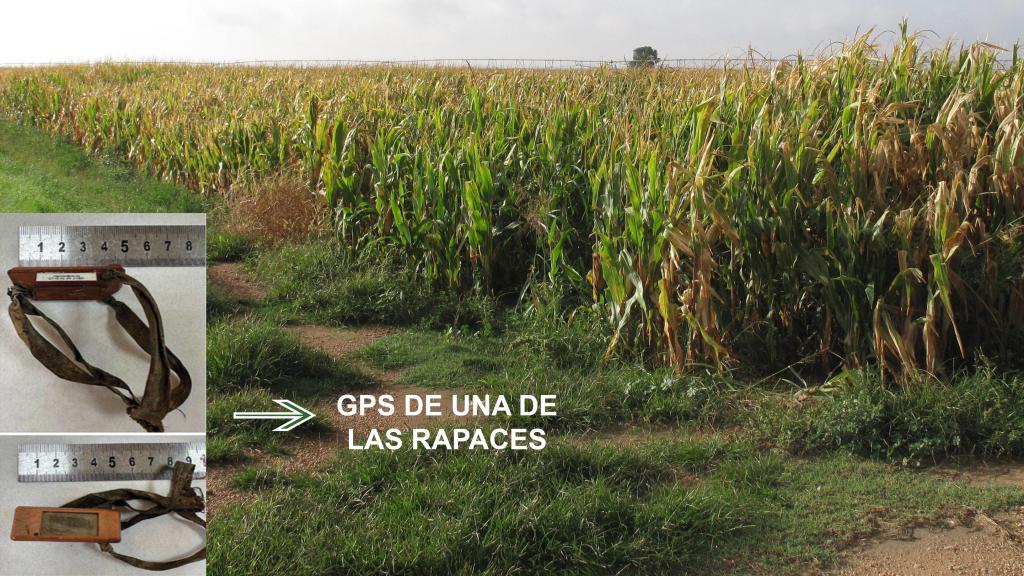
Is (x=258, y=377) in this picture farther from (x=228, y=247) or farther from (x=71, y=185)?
(x=71, y=185)

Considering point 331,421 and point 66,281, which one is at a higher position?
point 66,281

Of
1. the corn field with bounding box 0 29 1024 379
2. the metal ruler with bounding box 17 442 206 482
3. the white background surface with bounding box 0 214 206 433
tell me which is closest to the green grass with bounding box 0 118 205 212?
the corn field with bounding box 0 29 1024 379

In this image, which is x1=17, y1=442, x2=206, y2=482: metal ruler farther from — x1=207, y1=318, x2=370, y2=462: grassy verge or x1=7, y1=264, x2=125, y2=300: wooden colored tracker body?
x1=207, y1=318, x2=370, y2=462: grassy verge

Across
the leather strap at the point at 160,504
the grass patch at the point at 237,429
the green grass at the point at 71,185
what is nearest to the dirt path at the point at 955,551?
the leather strap at the point at 160,504

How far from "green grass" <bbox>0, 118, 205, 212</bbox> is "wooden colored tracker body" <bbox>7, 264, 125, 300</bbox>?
22.4 ft

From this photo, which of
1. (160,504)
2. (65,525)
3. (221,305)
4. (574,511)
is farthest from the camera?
(221,305)

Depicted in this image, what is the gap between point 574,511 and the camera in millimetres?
3482

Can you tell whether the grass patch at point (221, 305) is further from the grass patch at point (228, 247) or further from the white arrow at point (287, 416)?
the white arrow at point (287, 416)

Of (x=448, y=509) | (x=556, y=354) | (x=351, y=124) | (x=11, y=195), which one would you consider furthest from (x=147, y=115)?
(x=448, y=509)

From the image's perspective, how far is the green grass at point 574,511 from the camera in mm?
3303

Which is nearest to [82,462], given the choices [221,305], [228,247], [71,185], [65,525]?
[65,525]

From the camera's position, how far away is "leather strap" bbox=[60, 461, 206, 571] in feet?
9.29

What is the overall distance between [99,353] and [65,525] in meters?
0.57

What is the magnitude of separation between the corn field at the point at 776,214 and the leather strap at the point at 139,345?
2746 millimetres
